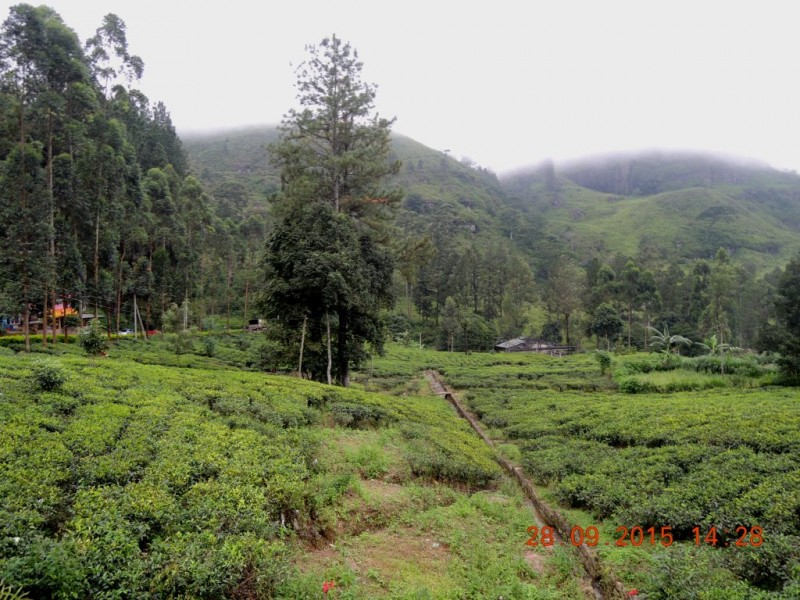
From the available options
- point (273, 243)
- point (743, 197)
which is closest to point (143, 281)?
point (273, 243)

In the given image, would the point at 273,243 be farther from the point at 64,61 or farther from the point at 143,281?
the point at 143,281

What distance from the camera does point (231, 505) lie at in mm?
5926

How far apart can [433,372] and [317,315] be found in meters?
18.3

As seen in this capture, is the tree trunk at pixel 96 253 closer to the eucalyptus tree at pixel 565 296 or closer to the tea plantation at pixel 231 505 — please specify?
the tea plantation at pixel 231 505

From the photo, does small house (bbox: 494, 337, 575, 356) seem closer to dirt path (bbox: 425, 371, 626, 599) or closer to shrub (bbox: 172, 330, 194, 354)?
shrub (bbox: 172, 330, 194, 354)

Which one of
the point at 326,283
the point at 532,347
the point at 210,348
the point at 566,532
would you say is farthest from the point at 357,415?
the point at 532,347

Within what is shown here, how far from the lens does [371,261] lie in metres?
22.5

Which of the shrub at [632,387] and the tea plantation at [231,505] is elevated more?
the tea plantation at [231,505]

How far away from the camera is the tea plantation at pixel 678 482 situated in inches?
235

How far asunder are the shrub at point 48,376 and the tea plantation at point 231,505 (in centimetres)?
3

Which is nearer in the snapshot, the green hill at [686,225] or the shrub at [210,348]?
the shrub at [210,348]

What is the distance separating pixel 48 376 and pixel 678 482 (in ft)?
47.0

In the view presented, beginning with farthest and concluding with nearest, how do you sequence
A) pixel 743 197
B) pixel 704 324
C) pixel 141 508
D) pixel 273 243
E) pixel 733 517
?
→ pixel 743 197, pixel 704 324, pixel 273 243, pixel 733 517, pixel 141 508

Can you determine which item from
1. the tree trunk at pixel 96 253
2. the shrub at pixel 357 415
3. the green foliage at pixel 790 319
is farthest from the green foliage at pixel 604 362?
the tree trunk at pixel 96 253
